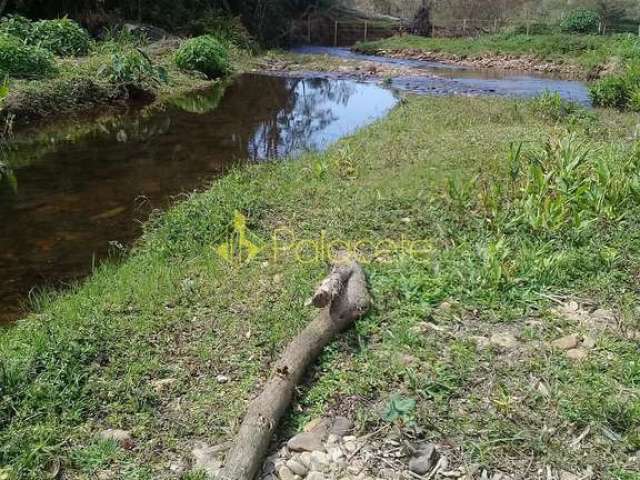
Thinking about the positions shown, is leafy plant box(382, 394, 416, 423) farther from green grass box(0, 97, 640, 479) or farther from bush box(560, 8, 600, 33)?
bush box(560, 8, 600, 33)

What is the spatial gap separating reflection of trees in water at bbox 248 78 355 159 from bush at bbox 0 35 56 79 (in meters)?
4.70

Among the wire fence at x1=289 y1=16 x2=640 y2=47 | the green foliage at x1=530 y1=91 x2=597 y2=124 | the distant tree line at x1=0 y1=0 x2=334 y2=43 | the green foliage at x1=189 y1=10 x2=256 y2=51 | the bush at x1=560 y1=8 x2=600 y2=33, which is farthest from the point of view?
the wire fence at x1=289 y1=16 x2=640 y2=47

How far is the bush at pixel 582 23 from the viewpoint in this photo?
2944 centimetres

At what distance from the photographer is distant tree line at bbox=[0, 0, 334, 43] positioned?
1923cm

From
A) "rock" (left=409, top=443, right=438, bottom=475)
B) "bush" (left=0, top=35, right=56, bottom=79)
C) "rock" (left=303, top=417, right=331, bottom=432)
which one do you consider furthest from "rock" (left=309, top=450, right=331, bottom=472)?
"bush" (left=0, top=35, right=56, bottom=79)

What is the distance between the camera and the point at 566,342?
363 cm

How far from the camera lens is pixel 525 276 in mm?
4316

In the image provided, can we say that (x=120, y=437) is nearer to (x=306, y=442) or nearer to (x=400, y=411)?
(x=306, y=442)

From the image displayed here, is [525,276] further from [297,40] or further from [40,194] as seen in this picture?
[297,40]

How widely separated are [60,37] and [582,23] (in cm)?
2484

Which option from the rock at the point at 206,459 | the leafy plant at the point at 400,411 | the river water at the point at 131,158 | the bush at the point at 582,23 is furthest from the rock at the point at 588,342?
the bush at the point at 582,23

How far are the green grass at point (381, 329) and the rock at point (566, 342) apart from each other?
0.09m

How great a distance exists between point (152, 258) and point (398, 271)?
2241mm

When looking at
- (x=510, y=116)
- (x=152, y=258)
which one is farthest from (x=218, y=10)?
(x=152, y=258)
